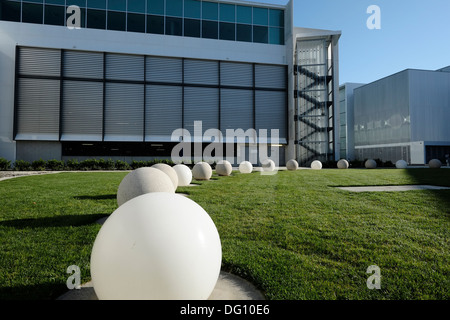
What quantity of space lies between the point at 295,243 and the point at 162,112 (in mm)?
30279

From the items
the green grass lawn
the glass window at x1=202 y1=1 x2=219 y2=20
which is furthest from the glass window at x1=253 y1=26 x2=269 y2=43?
the green grass lawn

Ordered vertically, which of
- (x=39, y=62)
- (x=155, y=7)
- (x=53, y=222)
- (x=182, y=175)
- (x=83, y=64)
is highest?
(x=155, y=7)

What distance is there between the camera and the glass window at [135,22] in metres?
33.0

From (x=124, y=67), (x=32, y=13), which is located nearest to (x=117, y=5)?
(x=124, y=67)

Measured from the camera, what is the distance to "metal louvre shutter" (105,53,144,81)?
32.2m

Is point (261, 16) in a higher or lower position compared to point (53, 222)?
higher

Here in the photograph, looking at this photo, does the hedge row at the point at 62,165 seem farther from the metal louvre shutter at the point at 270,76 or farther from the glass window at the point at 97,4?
the glass window at the point at 97,4

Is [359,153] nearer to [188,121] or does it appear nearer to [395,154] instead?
[395,154]

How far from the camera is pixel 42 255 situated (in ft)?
15.0

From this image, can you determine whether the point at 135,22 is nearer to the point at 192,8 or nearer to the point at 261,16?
the point at 192,8

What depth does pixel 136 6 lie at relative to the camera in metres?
33.4

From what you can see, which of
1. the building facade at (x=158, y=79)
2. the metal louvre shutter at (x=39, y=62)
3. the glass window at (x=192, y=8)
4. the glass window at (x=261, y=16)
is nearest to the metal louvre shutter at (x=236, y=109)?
the building facade at (x=158, y=79)

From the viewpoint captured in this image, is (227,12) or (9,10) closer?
(9,10)
